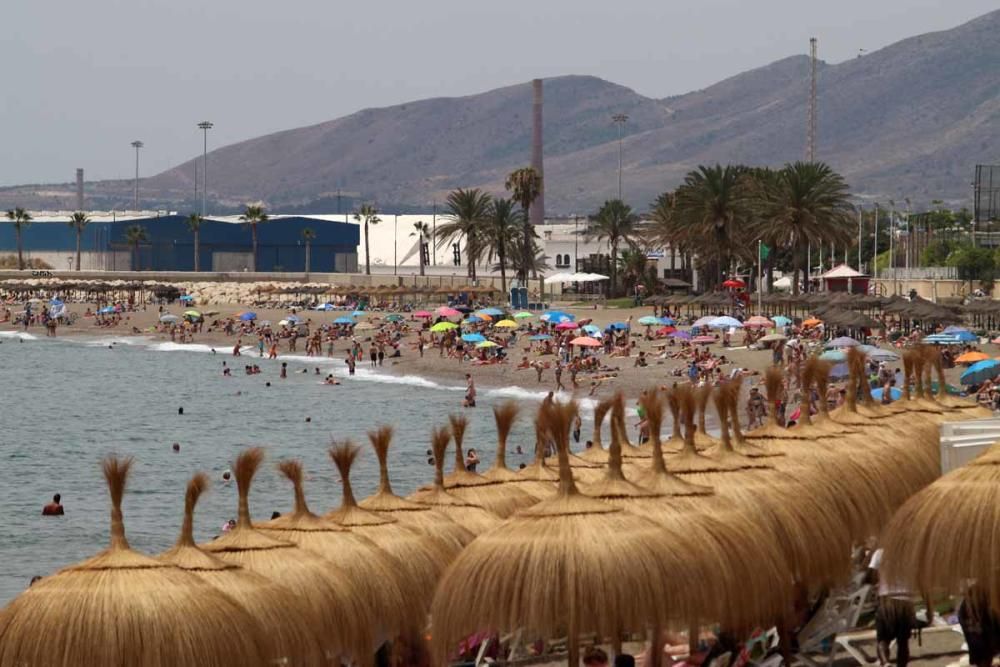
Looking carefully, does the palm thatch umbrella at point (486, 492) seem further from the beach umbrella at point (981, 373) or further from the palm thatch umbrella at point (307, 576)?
the beach umbrella at point (981, 373)

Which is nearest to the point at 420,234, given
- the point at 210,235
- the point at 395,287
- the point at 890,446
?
the point at 210,235

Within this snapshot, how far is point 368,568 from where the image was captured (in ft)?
41.9

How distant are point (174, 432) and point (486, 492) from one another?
131 ft

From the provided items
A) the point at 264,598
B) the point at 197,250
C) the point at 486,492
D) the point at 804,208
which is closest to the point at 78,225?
the point at 197,250

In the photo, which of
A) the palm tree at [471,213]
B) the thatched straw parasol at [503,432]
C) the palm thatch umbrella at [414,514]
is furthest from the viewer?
the palm tree at [471,213]

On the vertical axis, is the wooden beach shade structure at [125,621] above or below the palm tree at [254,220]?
below

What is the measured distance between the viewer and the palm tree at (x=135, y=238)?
133538mm

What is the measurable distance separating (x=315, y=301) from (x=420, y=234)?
131 ft

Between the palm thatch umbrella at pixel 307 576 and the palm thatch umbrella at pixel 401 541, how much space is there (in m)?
0.71

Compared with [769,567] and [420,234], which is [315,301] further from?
[769,567]

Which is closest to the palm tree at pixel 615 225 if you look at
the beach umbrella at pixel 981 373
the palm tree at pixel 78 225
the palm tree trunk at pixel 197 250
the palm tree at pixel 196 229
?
the palm tree at pixel 196 229

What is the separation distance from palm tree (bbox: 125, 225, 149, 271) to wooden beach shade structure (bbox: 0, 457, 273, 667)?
12532 cm

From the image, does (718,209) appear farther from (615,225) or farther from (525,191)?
(615,225)

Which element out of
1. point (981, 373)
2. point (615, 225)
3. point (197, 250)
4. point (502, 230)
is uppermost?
point (615, 225)
